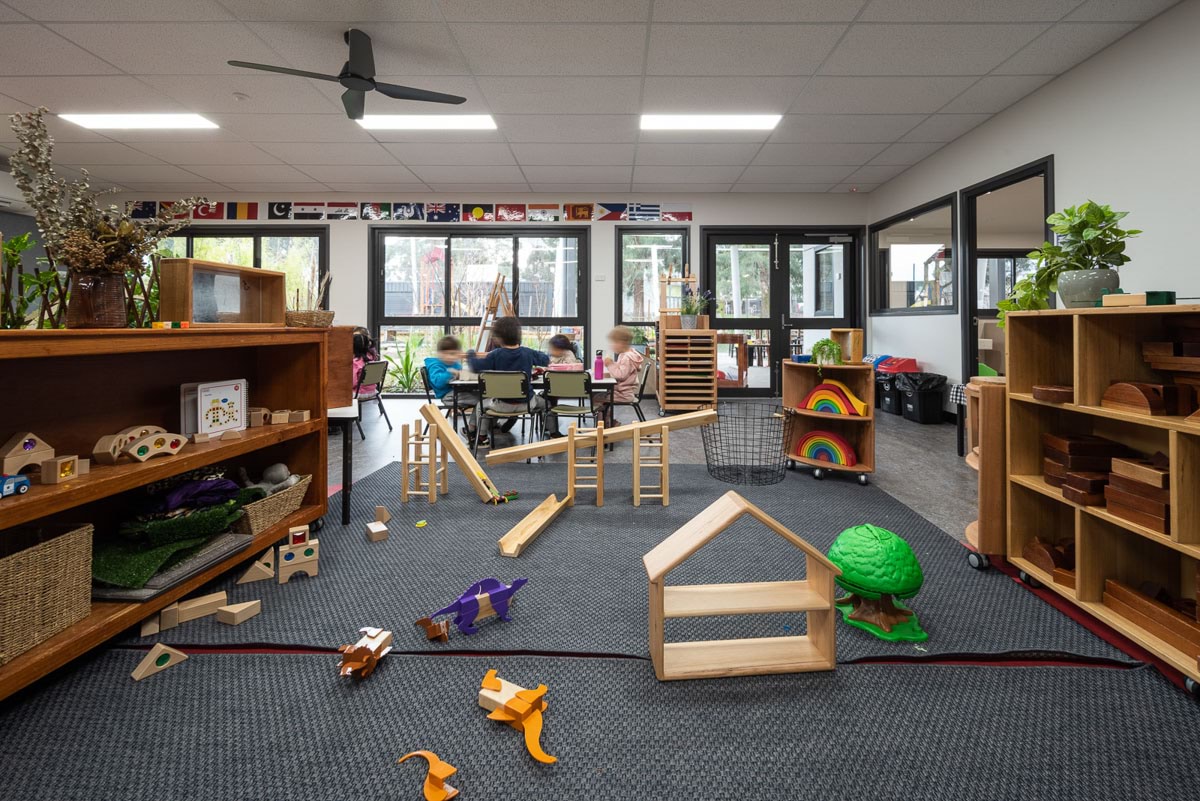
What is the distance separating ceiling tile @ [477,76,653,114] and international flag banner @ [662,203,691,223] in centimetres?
283

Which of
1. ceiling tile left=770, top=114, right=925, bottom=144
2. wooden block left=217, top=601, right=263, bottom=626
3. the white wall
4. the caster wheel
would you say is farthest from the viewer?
ceiling tile left=770, top=114, right=925, bottom=144

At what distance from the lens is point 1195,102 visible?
10.2 ft

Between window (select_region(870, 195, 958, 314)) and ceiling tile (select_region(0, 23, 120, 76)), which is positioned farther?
window (select_region(870, 195, 958, 314))

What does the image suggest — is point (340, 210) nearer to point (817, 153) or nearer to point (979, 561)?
point (817, 153)

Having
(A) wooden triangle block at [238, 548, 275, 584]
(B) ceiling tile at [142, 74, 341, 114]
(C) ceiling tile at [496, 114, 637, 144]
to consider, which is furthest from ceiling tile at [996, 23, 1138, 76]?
(A) wooden triangle block at [238, 548, 275, 584]

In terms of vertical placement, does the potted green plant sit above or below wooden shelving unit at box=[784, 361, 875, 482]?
above

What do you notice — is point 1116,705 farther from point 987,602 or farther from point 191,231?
point 191,231

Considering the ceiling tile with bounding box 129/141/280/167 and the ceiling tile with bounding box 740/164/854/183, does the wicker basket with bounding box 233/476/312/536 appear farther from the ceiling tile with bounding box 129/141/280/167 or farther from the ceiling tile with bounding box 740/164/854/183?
the ceiling tile with bounding box 740/164/854/183

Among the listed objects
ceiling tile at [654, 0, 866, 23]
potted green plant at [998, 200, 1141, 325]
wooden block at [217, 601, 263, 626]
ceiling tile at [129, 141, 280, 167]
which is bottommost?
wooden block at [217, 601, 263, 626]

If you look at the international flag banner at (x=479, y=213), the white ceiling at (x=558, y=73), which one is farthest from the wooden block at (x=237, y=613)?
the international flag banner at (x=479, y=213)

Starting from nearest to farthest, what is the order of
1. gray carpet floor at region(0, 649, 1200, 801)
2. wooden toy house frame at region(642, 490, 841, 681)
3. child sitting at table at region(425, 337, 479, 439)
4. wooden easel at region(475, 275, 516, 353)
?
gray carpet floor at region(0, 649, 1200, 801), wooden toy house frame at region(642, 490, 841, 681), child sitting at table at region(425, 337, 479, 439), wooden easel at region(475, 275, 516, 353)

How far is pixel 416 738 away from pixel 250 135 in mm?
5977

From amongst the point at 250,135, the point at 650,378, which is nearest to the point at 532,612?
the point at 250,135

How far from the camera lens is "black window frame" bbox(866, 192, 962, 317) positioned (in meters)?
5.55
